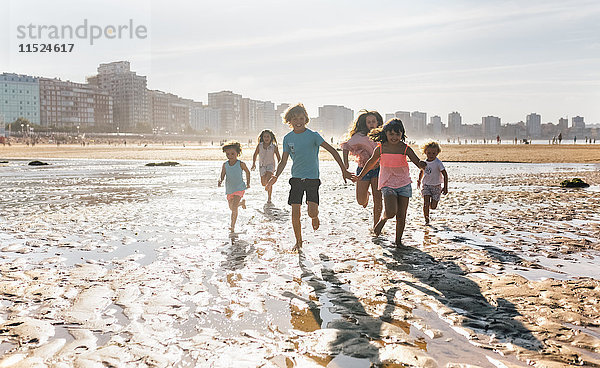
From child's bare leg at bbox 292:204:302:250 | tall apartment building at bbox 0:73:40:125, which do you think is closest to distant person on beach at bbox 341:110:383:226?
child's bare leg at bbox 292:204:302:250

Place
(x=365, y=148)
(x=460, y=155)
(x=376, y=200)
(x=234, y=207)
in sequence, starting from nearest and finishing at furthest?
(x=376, y=200) < (x=365, y=148) < (x=234, y=207) < (x=460, y=155)

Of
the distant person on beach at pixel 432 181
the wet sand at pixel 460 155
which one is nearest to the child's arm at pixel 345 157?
the distant person on beach at pixel 432 181

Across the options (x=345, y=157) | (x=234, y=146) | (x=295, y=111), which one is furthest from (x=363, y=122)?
(x=234, y=146)

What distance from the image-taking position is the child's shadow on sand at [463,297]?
3.61 metres

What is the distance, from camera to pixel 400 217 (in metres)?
6.86

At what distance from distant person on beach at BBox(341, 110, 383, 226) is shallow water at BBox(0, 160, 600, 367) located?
598 mm

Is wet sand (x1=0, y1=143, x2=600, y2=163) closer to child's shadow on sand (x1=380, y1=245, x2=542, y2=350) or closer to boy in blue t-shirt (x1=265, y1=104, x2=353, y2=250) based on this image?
boy in blue t-shirt (x1=265, y1=104, x2=353, y2=250)

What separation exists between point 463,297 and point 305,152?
3.22m

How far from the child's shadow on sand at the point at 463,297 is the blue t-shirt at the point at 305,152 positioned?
1.65 meters

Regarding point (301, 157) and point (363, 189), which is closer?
point (301, 157)

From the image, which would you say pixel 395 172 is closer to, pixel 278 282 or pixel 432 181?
pixel 432 181

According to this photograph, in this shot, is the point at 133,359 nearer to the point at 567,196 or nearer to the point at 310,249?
the point at 310,249

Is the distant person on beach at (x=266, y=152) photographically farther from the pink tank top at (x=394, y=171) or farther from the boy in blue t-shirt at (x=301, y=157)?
the pink tank top at (x=394, y=171)

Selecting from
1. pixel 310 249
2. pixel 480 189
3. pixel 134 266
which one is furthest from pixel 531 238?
pixel 480 189
